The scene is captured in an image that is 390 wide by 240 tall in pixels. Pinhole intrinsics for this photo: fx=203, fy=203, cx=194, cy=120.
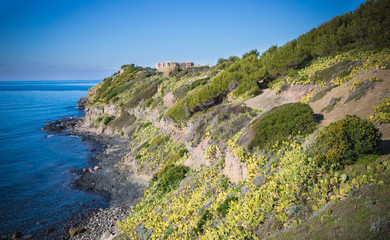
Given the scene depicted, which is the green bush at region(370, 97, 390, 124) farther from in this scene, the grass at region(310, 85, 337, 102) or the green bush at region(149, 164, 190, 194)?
the green bush at region(149, 164, 190, 194)

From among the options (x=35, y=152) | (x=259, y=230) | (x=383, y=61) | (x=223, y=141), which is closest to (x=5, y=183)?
(x=35, y=152)

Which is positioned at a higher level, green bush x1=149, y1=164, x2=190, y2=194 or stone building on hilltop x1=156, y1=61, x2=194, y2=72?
stone building on hilltop x1=156, y1=61, x2=194, y2=72

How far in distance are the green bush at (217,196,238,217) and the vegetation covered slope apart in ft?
0.29

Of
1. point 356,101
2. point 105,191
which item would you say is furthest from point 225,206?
point 105,191

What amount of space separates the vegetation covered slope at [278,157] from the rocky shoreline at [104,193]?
2.31m

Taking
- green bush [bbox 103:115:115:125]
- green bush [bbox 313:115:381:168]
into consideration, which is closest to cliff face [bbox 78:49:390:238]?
green bush [bbox 313:115:381:168]

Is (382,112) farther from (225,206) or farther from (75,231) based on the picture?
(75,231)

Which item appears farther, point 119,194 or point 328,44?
point 119,194

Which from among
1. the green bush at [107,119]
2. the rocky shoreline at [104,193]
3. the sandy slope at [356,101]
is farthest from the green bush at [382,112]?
the green bush at [107,119]

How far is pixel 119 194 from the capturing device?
26.7 m

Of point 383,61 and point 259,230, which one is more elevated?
point 383,61

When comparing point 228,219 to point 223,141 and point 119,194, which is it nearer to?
point 223,141

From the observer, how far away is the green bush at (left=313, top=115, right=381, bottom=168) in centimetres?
820

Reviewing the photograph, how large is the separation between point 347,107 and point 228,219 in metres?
10.7
